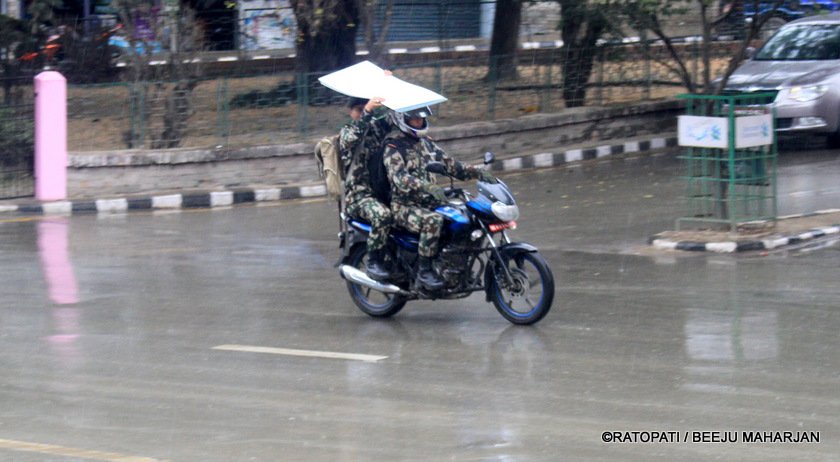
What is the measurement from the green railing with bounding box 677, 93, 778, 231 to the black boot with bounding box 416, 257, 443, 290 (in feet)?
13.2

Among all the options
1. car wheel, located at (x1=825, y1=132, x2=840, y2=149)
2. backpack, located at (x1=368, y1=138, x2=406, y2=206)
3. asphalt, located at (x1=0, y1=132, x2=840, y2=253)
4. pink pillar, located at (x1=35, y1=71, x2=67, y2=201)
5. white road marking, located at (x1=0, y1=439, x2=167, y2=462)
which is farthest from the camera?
car wheel, located at (x1=825, y1=132, x2=840, y2=149)

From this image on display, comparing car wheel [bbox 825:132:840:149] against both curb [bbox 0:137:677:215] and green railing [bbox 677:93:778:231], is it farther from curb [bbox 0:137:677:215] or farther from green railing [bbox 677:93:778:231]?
curb [bbox 0:137:677:215]

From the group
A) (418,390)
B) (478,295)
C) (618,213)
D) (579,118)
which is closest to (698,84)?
(579,118)

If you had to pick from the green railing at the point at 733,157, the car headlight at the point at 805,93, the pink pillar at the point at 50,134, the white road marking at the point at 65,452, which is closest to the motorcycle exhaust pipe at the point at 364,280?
the white road marking at the point at 65,452

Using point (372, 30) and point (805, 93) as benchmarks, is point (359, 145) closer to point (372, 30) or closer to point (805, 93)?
point (372, 30)

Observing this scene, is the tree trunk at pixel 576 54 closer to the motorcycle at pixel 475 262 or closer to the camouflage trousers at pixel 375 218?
the motorcycle at pixel 475 262

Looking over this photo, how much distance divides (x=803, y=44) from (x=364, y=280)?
12986 mm

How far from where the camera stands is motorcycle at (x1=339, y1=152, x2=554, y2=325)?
27.6ft

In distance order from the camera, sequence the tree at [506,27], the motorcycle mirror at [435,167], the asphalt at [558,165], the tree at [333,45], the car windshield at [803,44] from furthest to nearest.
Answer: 1. the tree at [506,27]
2. the tree at [333,45]
3. the car windshield at [803,44]
4. the asphalt at [558,165]
5. the motorcycle mirror at [435,167]

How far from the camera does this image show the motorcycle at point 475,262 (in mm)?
8406

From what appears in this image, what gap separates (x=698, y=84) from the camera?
71.4 ft

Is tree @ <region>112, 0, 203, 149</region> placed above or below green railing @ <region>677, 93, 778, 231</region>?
above

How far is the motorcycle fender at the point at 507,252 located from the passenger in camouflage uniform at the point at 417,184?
0.33 metres

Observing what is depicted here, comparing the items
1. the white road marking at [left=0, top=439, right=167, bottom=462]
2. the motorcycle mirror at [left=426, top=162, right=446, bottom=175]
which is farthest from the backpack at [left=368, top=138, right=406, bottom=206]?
the white road marking at [left=0, top=439, right=167, bottom=462]
